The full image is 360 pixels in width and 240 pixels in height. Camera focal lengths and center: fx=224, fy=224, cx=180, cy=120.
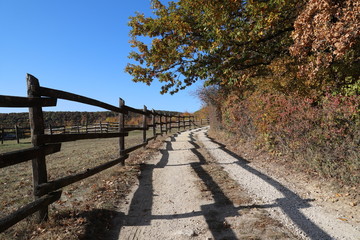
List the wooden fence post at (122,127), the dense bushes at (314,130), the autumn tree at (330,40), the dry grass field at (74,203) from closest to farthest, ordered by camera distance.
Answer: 1. the dry grass field at (74,203)
2. the autumn tree at (330,40)
3. the dense bushes at (314,130)
4. the wooden fence post at (122,127)

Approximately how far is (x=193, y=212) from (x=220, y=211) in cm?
48

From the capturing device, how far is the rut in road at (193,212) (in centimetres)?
327

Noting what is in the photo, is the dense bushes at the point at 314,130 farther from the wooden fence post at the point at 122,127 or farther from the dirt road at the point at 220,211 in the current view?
the wooden fence post at the point at 122,127

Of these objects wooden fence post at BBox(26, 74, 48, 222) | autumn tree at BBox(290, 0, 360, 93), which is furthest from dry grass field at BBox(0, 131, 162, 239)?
autumn tree at BBox(290, 0, 360, 93)

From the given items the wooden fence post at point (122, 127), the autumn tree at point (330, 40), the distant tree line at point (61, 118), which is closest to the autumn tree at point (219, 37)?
the autumn tree at point (330, 40)

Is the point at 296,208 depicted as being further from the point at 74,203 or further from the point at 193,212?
the point at 74,203

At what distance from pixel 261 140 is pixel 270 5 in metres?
4.89

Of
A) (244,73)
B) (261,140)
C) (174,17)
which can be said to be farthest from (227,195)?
(174,17)

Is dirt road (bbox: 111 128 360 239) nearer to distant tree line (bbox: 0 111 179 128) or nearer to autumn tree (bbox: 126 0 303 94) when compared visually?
autumn tree (bbox: 126 0 303 94)

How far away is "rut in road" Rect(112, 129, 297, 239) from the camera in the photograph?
3271 millimetres

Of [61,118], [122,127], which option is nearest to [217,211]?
[122,127]

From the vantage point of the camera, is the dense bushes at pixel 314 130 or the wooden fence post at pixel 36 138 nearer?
the wooden fence post at pixel 36 138

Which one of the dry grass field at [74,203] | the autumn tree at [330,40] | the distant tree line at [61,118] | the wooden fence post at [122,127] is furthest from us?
the distant tree line at [61,118]

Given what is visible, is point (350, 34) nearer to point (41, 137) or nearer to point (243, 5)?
point (243, 5)
